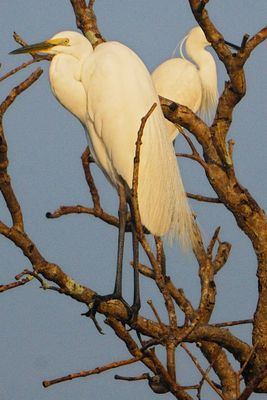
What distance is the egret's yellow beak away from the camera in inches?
201

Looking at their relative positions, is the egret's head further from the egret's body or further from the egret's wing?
the egret's wing

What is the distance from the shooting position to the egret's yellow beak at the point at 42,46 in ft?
16.8

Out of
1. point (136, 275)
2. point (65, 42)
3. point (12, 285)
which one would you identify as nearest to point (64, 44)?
point (65, 42)

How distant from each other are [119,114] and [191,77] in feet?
12.3

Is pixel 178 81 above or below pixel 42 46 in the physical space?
above

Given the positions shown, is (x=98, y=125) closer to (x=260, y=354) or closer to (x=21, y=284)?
(x=260, y=354)

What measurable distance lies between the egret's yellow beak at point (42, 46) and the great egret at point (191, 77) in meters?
3.36

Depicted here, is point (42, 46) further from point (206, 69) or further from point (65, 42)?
point (206, 69)

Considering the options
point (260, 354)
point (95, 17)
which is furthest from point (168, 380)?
point (95, 17)

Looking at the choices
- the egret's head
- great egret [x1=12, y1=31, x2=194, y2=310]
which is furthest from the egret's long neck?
the egret's head

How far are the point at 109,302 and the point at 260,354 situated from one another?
0.85 metres

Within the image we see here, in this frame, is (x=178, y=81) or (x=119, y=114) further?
(x=178, y=81)

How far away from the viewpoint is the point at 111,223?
5309 millimetres

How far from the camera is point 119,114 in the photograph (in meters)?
5.24
